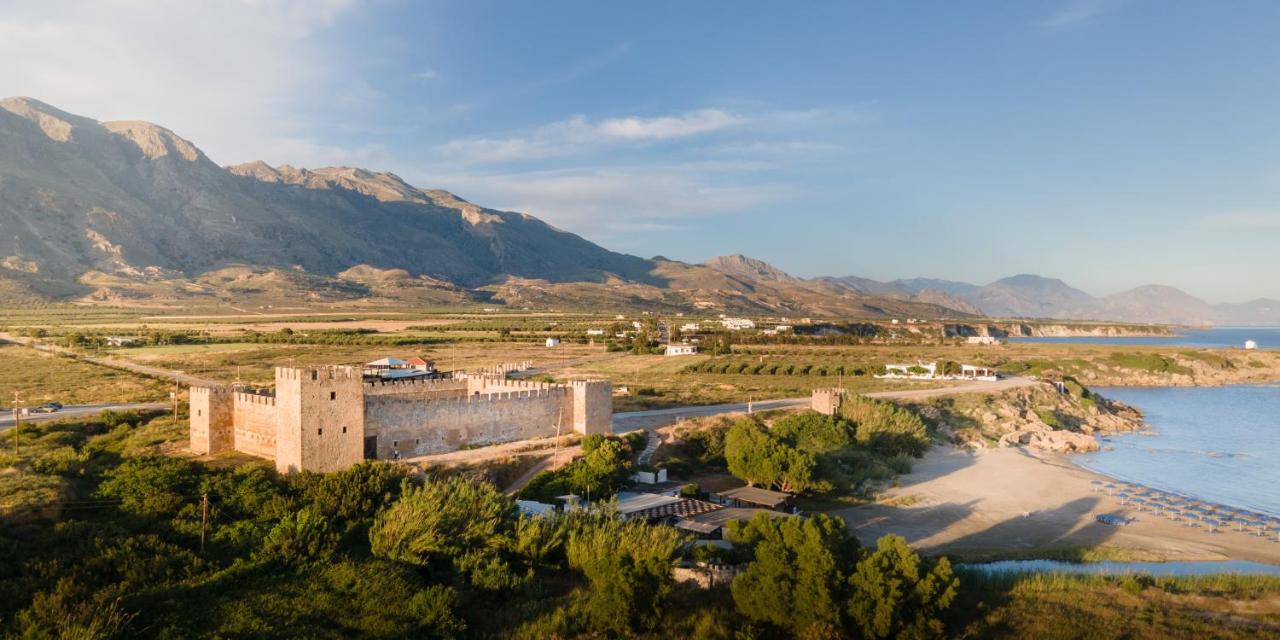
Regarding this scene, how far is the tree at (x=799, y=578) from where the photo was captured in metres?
14.7

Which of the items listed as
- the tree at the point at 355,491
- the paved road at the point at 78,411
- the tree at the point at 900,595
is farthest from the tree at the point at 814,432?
the paved road at the point at 78,411

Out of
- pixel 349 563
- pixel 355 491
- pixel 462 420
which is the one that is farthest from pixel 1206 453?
pixel 349 563

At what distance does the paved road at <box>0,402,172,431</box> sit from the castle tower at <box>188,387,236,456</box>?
9.95m

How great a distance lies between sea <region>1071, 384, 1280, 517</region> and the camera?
30.5 m

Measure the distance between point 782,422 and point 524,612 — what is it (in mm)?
18066

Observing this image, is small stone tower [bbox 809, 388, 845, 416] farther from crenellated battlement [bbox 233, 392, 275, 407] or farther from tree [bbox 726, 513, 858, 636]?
crenellated battlement [bbox 233, 392, 275, 407]

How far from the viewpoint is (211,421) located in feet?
79.6

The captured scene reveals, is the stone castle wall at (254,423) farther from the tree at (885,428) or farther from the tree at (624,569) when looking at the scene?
the tree at (885,428)

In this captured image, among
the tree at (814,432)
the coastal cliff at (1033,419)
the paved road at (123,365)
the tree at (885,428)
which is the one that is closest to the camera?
the tree at (814,432)

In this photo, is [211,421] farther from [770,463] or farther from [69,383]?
[69,383]

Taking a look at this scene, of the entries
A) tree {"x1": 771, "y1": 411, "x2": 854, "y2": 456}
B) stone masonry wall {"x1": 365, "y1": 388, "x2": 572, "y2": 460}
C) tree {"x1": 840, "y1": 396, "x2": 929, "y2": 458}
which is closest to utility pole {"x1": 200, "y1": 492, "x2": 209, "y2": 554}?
stone masonry wall {"x1": 365, "y1": 388, "x2": 572, "y2": 460}

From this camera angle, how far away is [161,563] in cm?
1600

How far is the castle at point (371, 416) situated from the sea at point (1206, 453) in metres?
22.9

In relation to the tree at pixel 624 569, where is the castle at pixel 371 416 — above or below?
above
